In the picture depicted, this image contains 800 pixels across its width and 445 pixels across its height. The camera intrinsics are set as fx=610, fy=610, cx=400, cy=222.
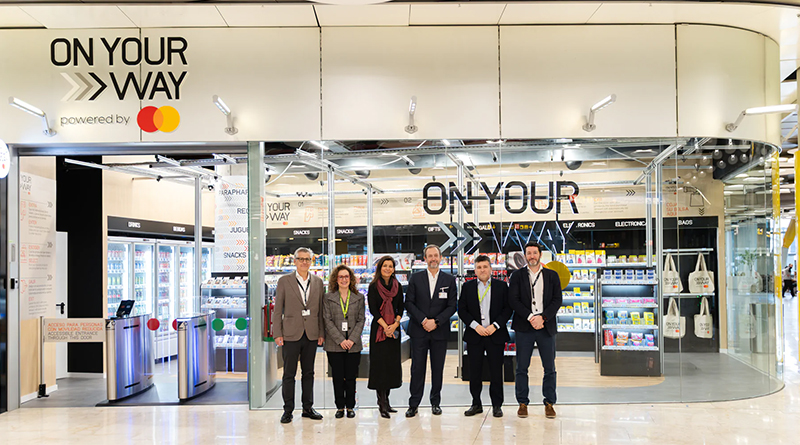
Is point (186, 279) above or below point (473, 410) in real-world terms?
above

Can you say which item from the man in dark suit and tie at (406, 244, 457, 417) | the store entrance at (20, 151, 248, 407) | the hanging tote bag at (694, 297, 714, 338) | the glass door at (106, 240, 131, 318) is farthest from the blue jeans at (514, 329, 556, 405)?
the glass door at (106, 240, 131, 318)

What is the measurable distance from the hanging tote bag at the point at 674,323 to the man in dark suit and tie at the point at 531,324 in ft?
5.18

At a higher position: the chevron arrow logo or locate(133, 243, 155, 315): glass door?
the chevron arrow logo

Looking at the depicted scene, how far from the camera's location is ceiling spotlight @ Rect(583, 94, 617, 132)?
6117mm

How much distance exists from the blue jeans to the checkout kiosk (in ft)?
12.6

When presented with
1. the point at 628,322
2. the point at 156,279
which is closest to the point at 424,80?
the point at 628,322

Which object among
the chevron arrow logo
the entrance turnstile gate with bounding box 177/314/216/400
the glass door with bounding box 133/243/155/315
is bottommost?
the entrance turnstile gate with bounding box 177/314/216/400

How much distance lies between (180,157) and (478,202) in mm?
4761

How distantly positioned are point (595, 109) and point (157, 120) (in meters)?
4.64

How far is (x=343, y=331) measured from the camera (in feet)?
19.4

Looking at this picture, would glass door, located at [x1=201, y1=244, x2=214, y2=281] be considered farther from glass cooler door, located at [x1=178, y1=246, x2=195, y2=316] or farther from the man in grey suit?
the man in grey suit

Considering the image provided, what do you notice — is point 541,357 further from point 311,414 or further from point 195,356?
point 195,356

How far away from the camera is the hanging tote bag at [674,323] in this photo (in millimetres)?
6641

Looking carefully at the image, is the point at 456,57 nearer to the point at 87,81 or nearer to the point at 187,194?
the point at 87,81
